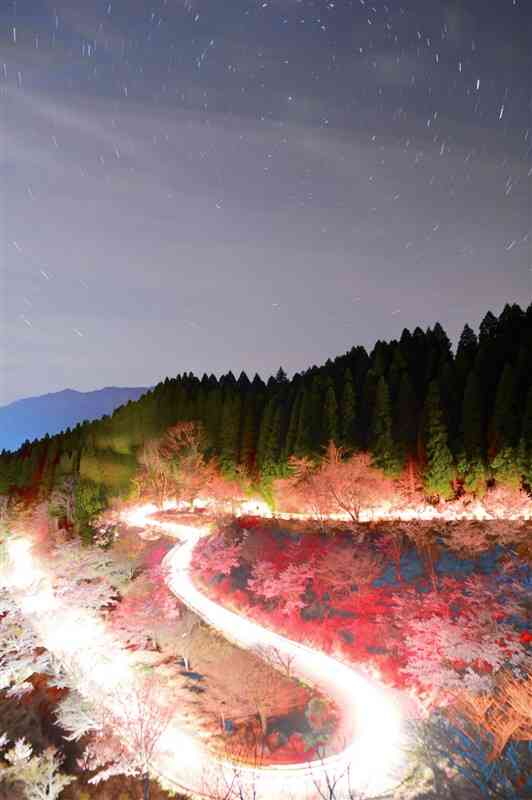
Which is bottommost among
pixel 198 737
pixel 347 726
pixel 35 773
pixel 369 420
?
pixel 35 773

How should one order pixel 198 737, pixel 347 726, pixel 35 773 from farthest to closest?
1. pixel 198 737
2. pixel 35 773
3. pixel 347 726

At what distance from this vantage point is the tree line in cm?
4416

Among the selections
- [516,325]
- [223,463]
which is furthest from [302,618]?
[516,325]

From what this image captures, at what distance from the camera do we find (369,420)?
52.8m

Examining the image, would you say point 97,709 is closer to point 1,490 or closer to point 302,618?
point 302,618

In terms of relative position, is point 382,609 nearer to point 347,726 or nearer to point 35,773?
point 347,726

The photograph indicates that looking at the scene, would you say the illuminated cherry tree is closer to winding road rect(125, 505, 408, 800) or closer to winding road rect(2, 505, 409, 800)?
winding road rect(2, 505, 409, 800)

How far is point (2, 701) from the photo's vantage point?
32438mm

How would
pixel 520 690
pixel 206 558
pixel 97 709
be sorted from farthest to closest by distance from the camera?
pixel 206 558
pixel 97 709
pixel 520 690

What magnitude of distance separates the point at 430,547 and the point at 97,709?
2348cm

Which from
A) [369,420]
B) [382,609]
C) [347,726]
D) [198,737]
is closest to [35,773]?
[198,737]

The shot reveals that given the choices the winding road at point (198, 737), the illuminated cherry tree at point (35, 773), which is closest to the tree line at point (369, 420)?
the winding road at point (198, 737)

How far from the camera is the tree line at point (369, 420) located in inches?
1738

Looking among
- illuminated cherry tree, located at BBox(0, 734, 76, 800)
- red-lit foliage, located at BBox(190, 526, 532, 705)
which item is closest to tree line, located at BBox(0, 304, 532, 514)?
red-lit foliage, located at BBox(190, 526, 532, 705)
